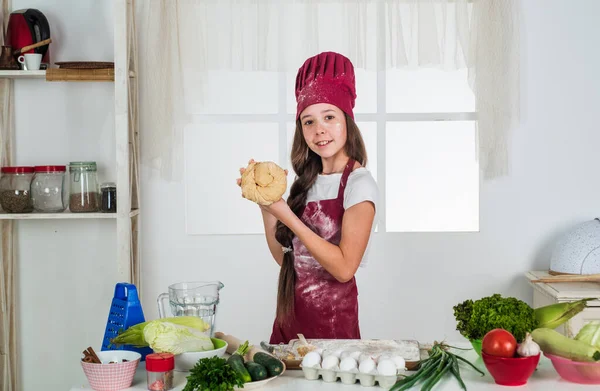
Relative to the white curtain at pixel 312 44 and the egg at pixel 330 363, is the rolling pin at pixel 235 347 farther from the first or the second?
the white curtain at pixel 312 44

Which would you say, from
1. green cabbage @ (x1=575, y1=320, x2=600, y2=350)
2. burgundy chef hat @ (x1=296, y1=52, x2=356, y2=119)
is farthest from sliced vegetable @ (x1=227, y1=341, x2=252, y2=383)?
burgundy chef hat @ (x1=296, y1=52, x2=356, y2=119)

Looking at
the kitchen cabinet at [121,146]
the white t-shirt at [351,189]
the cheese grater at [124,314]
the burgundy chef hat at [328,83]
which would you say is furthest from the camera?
the kitchen cabinet at [121,146]

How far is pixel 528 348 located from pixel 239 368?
31.1 inches

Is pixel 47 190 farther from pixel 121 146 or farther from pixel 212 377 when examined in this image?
pixel 212 377

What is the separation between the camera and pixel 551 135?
13.7 feet

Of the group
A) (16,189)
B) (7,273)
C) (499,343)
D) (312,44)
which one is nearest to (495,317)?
(499,343)

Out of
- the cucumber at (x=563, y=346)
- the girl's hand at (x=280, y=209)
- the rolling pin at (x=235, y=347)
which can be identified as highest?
the girl's hand at (x=280, y=209)

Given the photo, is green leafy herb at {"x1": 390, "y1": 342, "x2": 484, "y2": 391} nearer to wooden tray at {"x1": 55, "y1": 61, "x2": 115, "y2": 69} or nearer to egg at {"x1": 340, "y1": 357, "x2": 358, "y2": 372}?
egg at {"x1": 340, "y1": 357, "x2": 358, "y2": 372}

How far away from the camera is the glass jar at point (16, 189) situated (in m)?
3.87

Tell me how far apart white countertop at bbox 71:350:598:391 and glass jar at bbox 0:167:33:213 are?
6.36ft

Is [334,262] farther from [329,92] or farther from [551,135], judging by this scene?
[551,135]

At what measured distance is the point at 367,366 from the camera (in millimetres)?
2098

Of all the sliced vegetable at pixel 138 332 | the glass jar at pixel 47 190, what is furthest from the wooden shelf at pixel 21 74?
the sliced vegetable at pixel 138 332

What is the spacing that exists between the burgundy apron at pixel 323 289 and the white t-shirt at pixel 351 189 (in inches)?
1.5
